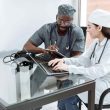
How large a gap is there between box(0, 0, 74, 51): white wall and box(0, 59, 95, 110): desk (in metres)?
0.92

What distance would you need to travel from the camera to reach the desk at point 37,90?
1.34 metres

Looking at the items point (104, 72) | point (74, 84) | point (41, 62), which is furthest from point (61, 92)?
point (41, 62)

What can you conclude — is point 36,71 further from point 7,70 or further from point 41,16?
point 41,16

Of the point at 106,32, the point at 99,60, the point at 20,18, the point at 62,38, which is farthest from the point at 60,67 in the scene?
the point at 20,18

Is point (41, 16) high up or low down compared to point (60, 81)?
up

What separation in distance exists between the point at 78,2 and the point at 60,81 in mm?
1827

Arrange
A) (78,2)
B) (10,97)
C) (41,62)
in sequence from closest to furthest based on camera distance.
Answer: (10,97)
(41,62)
(78,2)

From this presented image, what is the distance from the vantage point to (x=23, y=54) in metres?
2.23

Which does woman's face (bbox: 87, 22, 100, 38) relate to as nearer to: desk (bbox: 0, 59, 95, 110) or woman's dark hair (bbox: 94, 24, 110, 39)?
woman's dark hair (bbox: 94, 24, 110, 39)

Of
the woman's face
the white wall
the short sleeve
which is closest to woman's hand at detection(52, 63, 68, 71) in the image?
the woman's face

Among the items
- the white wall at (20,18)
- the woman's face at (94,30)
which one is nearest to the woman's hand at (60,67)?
the woman's face at (94,30)

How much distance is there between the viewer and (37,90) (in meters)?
1.51

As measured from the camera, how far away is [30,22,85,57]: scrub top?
2.49m

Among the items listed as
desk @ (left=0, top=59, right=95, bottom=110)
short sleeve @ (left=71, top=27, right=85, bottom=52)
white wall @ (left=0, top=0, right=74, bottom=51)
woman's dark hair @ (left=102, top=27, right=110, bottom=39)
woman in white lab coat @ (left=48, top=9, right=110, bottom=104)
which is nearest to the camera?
desk @ (left=0, top=59, right=95, bottom=110)
